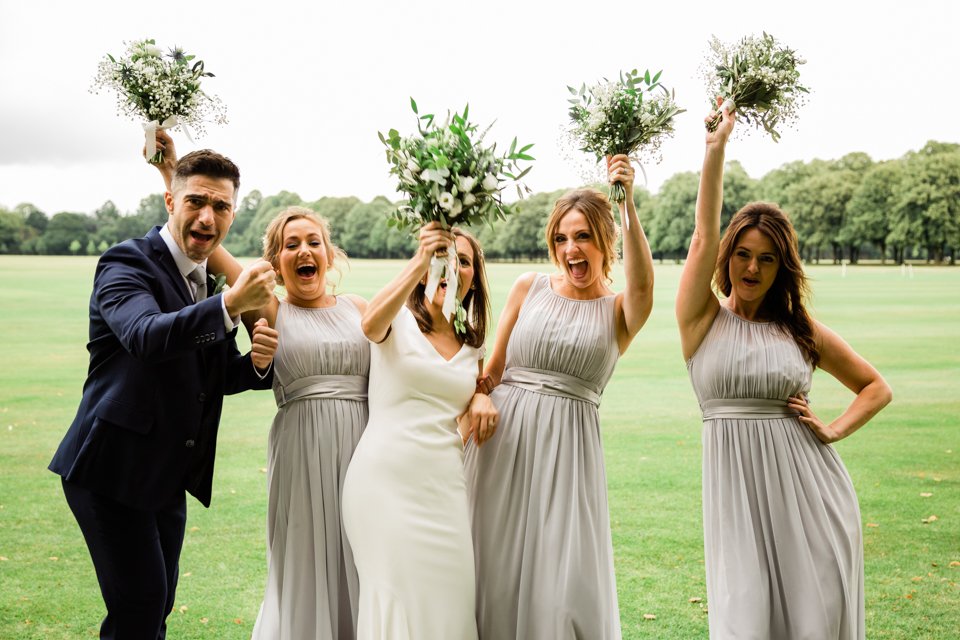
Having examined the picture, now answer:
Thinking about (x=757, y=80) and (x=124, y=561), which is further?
(x=757, y=80)

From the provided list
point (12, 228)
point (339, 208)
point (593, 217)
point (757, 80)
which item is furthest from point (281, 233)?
point (339, 208)

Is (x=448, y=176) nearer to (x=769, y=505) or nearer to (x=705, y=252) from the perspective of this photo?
(x=705, y=252)

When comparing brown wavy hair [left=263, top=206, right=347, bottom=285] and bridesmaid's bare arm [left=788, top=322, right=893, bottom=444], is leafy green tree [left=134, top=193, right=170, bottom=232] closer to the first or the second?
brown wavy hair [left=263, top=206, right=347, bottom=285]

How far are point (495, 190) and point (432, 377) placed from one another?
115 cm

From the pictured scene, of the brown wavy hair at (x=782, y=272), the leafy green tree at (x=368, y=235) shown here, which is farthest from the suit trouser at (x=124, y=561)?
the leafy green tree at (x=368, y=235)

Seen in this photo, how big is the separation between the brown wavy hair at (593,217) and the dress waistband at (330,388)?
1.50m

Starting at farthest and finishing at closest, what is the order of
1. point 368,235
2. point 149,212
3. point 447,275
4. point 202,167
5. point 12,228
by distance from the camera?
1. point 368,235
2. point 12,228
3. point 149,212
4. point 447,275
5. point 202,167

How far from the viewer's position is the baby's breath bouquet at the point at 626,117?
4977 millimetres

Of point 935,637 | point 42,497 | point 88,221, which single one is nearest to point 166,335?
point 935,637

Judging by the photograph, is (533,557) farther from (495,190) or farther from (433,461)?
(495,190)

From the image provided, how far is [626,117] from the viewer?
499 cm

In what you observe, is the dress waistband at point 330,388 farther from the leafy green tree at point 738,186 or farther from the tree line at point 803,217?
the leafy green tree at point 738,186

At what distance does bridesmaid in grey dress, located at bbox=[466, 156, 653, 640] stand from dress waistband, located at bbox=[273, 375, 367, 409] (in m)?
0.75

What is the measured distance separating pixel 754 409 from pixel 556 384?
3.92ft
